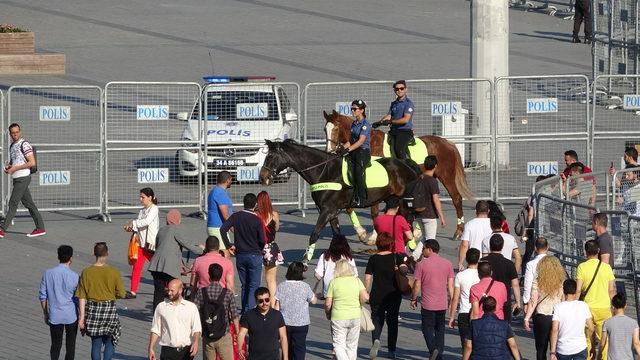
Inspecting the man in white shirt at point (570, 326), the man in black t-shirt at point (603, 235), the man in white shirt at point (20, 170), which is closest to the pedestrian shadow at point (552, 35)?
the man in white shirt at point (20, 170)

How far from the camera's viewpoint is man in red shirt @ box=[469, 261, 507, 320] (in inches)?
637

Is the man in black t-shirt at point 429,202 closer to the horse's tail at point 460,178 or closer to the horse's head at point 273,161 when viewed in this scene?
the horse's head at point 273,161

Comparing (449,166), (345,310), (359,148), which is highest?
(359,148)

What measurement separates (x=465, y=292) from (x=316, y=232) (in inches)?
218

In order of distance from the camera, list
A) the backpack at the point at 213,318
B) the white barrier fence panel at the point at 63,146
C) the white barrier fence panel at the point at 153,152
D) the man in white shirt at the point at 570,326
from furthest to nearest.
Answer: the white barrier fence panel at the point at 153,152 < the white barrier fence panel at the point at 63,146 < the backpack at the point at 213,318 < the man in white shirt at the point at 570,326

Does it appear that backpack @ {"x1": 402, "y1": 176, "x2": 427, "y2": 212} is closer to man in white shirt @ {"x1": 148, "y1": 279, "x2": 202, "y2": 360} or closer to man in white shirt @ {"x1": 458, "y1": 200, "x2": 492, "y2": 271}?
man in white shirt @ {"x1": 458, "y1": 200, "x2": 492, "y2": 271}

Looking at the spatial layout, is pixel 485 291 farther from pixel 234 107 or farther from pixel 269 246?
pixel 234 107

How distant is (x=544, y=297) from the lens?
654 inches

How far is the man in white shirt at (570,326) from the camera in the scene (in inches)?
622

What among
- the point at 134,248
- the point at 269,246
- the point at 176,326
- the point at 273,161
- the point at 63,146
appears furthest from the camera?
the point at 63,146

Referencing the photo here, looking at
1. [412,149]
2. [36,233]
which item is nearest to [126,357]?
[36,233]

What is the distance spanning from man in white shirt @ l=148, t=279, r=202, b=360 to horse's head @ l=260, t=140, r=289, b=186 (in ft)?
22.6

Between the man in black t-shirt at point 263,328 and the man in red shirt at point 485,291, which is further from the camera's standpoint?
the man in red shirt at point 485,291

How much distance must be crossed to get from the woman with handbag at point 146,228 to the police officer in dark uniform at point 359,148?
3947 millimetres
